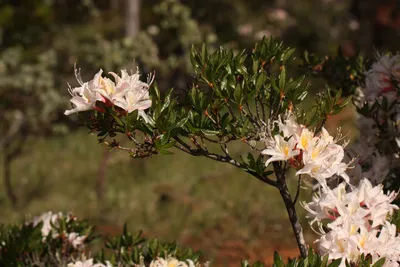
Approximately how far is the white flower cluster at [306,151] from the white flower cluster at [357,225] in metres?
0.10

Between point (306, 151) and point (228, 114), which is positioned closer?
point (306, 151)

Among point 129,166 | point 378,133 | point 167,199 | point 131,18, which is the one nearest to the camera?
point 378,133

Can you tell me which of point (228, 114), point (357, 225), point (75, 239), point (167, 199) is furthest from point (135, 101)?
point (167, 199)

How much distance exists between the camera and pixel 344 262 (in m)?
2.38

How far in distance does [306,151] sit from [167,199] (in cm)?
676

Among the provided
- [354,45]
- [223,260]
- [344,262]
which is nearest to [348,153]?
[344,262]

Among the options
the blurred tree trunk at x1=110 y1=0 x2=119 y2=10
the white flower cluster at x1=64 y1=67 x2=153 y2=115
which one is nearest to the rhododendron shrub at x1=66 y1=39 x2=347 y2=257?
the white flower cluster at x1=64 y1=67 x2=153 y2=115

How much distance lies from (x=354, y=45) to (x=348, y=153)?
15.0 m

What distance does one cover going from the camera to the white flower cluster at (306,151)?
2404 millimetres

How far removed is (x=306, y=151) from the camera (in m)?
2.42

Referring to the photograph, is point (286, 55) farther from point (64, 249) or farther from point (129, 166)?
point (129, 166)

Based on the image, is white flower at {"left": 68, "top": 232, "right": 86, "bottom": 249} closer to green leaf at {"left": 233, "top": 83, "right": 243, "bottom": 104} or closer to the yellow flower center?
green leaf at {"left": 233, "top": 83, "right": 243, "bottom": 104}

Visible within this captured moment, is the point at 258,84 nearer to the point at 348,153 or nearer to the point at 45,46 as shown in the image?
the point at 348,153

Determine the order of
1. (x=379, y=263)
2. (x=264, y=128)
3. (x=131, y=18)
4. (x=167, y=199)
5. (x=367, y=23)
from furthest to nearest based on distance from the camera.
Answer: (x=367, y=23)
(x=131, y=18)
(x=167, y=199)
(x=264, y=128)
(x=379, y=263)
